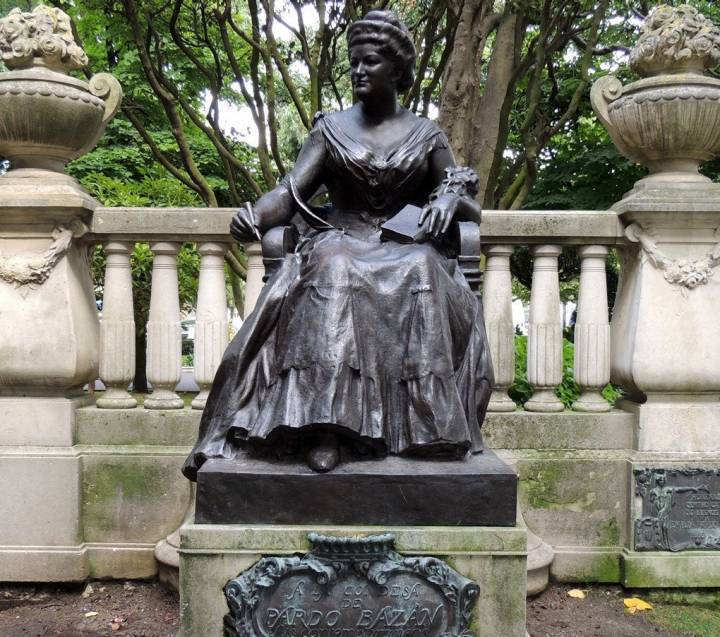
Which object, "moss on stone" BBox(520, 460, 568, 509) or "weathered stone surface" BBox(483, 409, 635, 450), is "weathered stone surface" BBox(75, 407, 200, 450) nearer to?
"weathered stone surface" BBox(483, 409, 635, 450)

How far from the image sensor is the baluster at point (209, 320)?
4605 mm

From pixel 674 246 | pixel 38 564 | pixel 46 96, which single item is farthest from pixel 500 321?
pixel 38 564

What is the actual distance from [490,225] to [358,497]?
224 centimetres

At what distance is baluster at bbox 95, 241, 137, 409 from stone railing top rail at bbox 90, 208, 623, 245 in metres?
0.15

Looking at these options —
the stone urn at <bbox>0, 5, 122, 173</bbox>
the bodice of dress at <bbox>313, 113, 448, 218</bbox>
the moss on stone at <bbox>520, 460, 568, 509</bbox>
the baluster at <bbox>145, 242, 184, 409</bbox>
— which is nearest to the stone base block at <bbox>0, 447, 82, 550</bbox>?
the baluster at <bbox>145, 242, 184, 409</bbox>

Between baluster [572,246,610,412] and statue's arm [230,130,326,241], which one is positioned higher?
statue's arm [230,130,326,241]

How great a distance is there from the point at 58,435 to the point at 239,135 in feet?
32.9

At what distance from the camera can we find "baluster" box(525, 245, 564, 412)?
4629 millimetres

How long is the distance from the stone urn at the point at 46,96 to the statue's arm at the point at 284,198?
149 cm

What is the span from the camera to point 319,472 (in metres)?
2.89

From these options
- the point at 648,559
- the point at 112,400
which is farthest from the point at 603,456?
the point at 112,400

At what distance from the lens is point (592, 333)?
4.61m

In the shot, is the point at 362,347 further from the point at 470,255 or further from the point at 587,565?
the point at 587,565

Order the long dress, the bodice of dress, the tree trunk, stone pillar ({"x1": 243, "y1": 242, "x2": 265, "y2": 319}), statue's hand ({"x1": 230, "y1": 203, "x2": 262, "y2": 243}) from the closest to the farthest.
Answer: the long dress
statue's hand ({"x1": 230, "y1": 203, "x2": 262, "y2": 243})
the bodice of dress
stone pillar ({"x1": 243, "y1": 242, "x2": 265, "y2": 319})
the tree trunk
